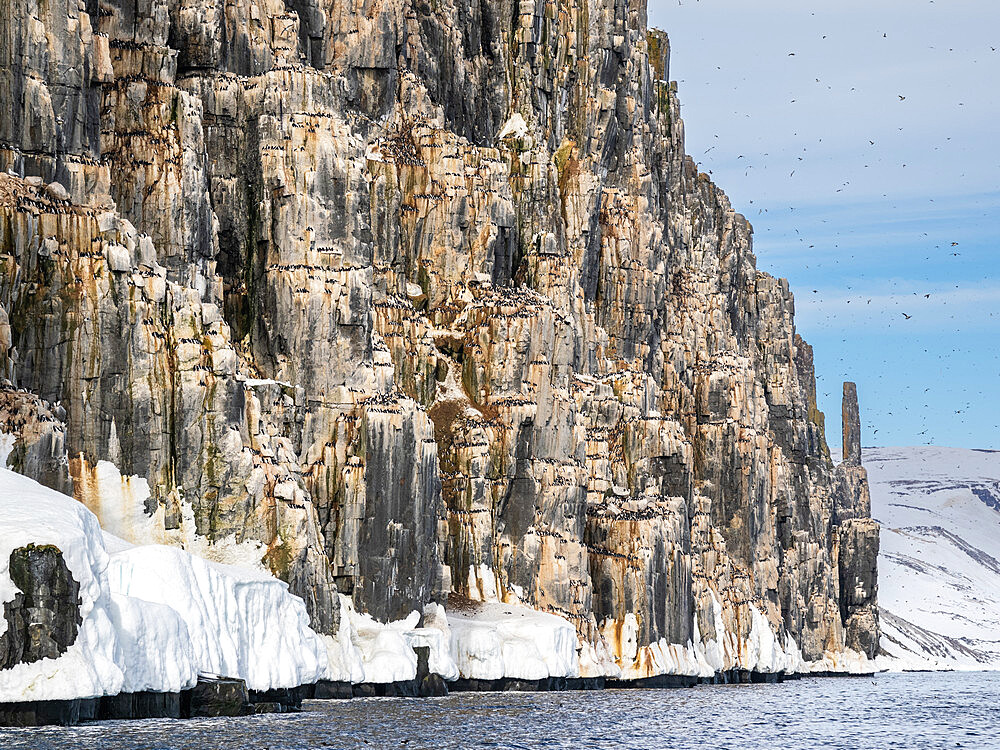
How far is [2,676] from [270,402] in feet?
159

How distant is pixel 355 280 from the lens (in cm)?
11569

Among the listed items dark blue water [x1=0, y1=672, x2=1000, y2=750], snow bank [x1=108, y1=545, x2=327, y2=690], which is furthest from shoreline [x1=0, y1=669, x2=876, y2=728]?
snow bank [x1=108, y1=545, x2=327, y2=690]

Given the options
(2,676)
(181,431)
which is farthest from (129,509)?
(2,676)

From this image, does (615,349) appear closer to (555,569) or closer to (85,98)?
(555,569)

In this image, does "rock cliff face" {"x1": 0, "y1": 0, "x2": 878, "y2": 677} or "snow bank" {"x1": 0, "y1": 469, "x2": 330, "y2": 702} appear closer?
"snow bank" {"x1": 0, "y1": 469, "x2": 330, "y2": 702}

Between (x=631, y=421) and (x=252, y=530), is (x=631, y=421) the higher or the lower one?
the higher one

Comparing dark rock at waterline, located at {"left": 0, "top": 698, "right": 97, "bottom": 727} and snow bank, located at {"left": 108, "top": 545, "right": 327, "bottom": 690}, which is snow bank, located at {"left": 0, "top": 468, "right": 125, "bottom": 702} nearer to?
dark rock at waterline, located at {"left": 0, "top": 698, "right": 97, "bottom": 727}

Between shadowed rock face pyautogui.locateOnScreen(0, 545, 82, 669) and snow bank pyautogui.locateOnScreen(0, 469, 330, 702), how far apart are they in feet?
1.15

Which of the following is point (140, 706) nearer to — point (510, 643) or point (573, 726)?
point (573, 726)

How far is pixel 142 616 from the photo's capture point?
69750mm

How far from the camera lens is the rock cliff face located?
300 ft

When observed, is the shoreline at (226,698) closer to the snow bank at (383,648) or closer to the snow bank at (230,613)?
the snow bank at (383,648)

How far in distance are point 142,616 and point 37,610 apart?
7.82m

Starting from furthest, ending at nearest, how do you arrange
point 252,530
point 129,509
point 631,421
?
1. point 631,421
2. point 252,530
3. point 129,509
